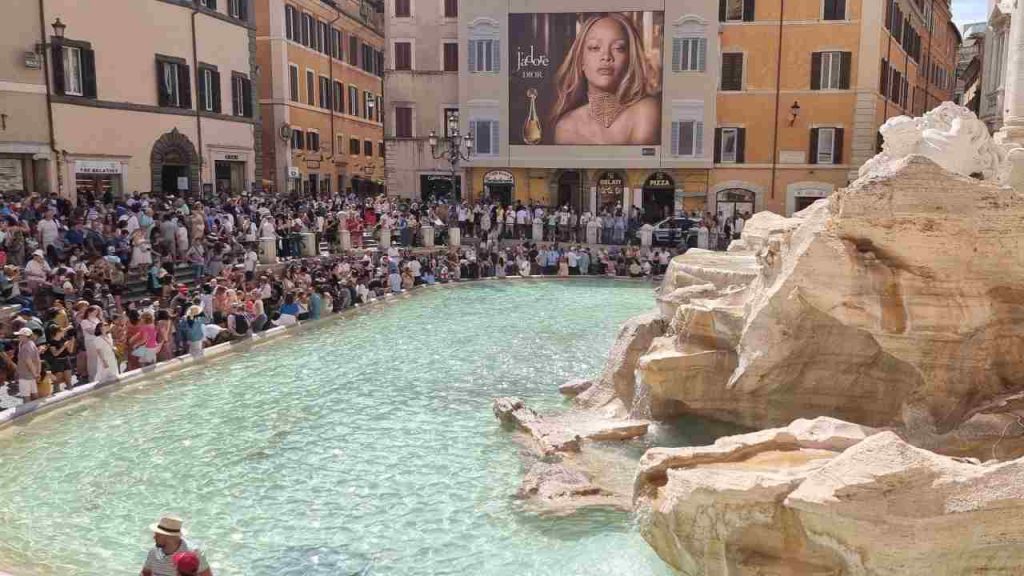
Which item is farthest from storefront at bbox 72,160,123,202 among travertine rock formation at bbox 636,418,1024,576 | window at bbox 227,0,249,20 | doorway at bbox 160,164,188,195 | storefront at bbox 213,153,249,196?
travertine rock formation at bbox 636,418,1024,576

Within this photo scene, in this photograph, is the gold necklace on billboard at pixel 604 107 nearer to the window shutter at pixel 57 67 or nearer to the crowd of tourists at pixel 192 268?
the crowd of tourists at pixel 192 268

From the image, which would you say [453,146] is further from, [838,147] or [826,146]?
[838,147]

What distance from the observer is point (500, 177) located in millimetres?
34406

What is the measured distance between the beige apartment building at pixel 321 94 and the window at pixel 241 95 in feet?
15.3

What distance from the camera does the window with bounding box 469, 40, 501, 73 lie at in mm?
33438

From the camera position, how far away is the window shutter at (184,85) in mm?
27141

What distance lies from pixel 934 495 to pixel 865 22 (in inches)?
1200

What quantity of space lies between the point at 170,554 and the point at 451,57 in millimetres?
32633

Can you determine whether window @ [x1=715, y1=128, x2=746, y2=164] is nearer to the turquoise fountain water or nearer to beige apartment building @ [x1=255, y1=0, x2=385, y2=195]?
beige apartment building @ [x1=255, y1=0, x2=385, y2=195]

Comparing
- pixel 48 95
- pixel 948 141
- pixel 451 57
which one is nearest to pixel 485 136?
pixel 451 57

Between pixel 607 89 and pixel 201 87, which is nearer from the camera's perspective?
pixel 201 87

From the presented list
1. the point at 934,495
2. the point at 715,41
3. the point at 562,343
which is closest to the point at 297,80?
the point at 715,41

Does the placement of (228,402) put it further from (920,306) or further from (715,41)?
(715,41)

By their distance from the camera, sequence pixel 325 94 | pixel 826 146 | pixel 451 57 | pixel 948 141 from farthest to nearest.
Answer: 1. pixel 325 94
2. pixel 451 57
3. pixel 826 146
4. pixel 948 141
